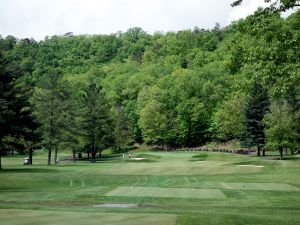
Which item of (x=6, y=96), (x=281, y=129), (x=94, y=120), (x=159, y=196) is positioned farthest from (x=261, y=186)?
(x=94, y=120)

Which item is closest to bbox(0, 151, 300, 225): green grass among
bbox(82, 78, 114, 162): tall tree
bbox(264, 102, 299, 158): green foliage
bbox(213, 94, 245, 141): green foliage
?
bbox(264, 102, 299, 158): green foliage

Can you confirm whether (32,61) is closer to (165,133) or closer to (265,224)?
(165,133)

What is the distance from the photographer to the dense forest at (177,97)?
18.2m

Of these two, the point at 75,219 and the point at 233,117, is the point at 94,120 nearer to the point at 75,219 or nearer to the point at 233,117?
the point at 233,117

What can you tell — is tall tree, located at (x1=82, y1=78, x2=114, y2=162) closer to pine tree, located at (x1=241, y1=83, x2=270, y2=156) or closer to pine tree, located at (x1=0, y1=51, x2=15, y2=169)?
pine tree, located at (x1=241, y1=83, x2=270, y2=156)

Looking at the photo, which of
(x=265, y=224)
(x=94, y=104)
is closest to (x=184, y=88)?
(x=94, y=104)

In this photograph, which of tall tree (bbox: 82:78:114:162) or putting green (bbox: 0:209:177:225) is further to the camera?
tall tree (bbox: 82:78:114:162)

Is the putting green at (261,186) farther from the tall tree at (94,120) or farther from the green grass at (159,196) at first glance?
the tall tree at (94,120)

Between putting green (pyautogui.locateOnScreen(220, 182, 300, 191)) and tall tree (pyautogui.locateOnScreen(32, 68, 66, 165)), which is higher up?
tall tree (pyautogui.locateOnScreen(32, 68, 66, 165))

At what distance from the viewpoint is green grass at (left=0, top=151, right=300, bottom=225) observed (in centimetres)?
1464

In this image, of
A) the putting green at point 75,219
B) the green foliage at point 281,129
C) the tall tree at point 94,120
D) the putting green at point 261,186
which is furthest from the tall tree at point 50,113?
the putting green at point 75,219

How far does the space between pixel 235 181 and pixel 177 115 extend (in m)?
81.3

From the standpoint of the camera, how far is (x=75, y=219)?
44.6ft

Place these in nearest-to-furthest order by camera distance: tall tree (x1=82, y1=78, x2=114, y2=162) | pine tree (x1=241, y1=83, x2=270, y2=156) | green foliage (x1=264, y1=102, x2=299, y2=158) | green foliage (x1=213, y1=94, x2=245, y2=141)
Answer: green foliage (x1=264, y1=102, x2=299, y2=158) < pine tree (x1=241, y1=83, x2=270, y2=156) < tall tree (x1=82, y1=78, x2=114, y2=162) < green foliage (x1=213, y1=94, x2=245, y2=141)
